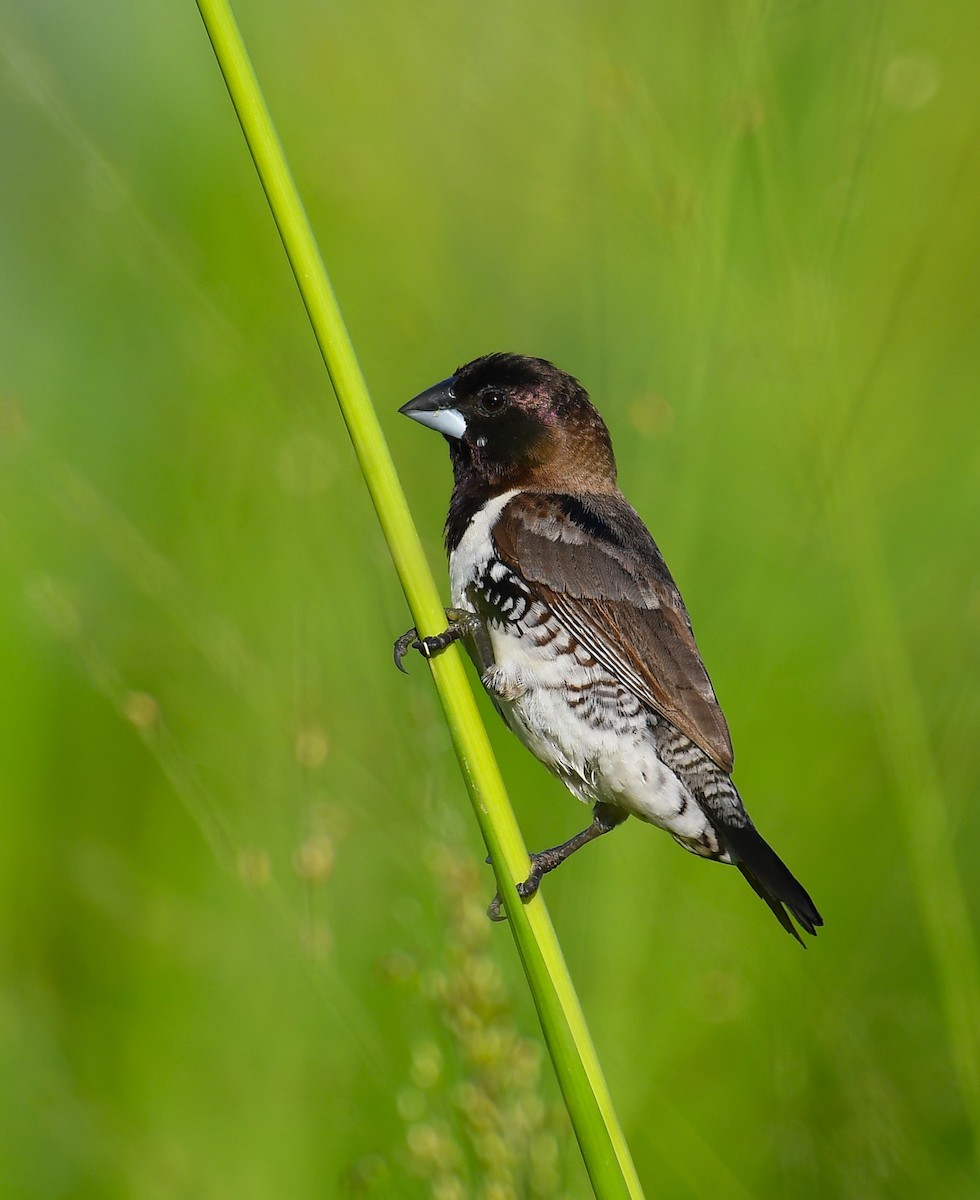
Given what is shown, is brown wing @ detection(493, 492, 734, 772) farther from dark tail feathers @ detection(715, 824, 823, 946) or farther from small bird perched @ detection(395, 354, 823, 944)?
dark tail feathers @ detection(715, 824, 823, 946)

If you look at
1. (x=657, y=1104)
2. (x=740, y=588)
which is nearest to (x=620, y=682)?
(x=740, y=588)

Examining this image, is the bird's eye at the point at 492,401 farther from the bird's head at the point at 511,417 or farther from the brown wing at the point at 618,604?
the brown wing at the point at 618,604

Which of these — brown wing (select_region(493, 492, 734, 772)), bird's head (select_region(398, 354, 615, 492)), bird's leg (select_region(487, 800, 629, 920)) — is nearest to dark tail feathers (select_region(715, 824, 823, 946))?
brown wing (select_region(493, 492, 734, 772))

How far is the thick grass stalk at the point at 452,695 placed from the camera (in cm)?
140

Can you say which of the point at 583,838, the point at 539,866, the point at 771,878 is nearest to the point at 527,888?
the point at 771,878

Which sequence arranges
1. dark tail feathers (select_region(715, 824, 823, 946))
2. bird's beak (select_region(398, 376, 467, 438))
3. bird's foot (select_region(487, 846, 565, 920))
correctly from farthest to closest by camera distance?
bird's beak (select_region(398, 376, 467, 438))
bird's foot (select_region(487, 846, 565, 920))
dark tail feathers (select_region(715, 824, 823, 946))

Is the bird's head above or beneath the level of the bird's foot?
above

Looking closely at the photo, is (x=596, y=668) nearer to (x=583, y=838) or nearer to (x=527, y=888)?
(x=583, y=838)

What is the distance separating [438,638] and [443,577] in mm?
1233

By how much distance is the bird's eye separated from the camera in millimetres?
2592

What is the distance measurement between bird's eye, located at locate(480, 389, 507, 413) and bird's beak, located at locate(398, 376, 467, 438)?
5cm

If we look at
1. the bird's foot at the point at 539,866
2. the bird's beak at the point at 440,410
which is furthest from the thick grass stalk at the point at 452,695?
the bird's beak at the point at 440,410

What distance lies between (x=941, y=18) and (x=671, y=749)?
6.28ft

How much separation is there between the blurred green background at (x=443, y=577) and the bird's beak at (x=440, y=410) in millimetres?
179
